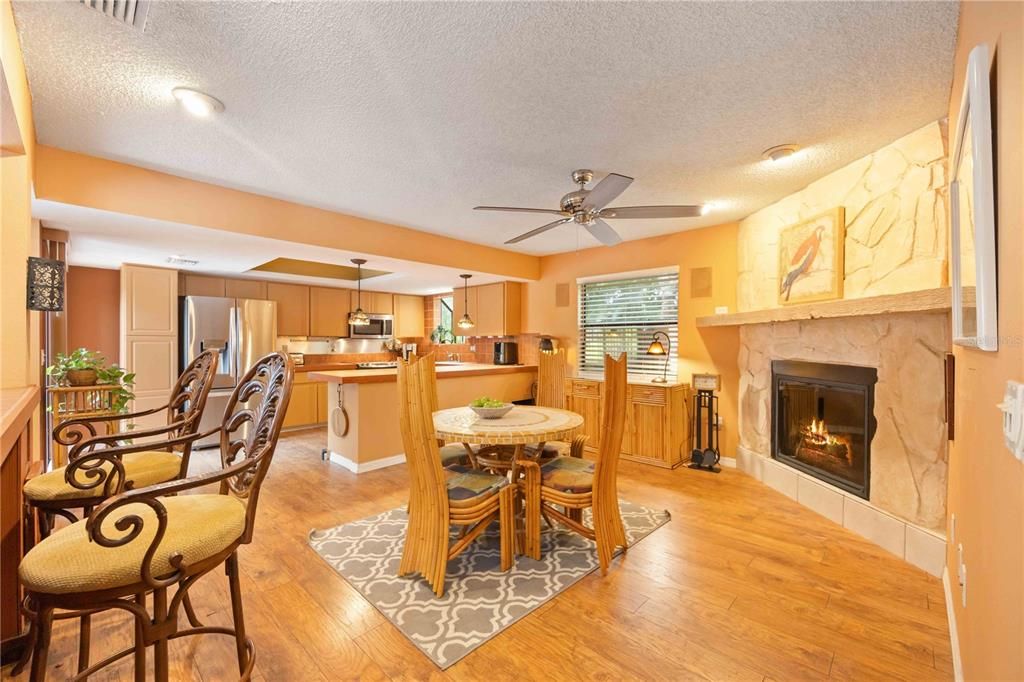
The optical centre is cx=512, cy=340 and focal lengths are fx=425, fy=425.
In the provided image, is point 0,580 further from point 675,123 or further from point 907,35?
point 907,35

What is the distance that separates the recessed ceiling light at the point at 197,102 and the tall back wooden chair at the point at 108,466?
120cm

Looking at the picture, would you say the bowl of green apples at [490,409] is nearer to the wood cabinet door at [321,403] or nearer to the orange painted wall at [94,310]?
the wood cabinet door at [321,403]

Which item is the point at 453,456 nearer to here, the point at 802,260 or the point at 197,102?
the point at 197,102

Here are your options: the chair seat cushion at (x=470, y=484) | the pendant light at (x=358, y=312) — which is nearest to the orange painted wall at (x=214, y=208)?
the pendant light at (x=358, y=312)

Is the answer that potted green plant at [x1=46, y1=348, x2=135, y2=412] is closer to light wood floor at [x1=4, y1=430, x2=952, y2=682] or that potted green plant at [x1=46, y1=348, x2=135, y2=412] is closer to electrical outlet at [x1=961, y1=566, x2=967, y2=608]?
light wood floor at [x1=4, y1=430, x2=952, y2=682]

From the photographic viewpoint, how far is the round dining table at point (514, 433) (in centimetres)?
237

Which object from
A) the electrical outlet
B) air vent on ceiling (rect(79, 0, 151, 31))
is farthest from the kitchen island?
the electrical outlet

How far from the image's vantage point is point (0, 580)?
158 cm

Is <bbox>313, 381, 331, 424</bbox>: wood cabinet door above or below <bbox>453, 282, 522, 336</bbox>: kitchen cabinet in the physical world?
below

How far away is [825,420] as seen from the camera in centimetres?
319

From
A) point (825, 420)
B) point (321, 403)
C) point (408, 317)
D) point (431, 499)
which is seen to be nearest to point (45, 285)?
point (431, 499)

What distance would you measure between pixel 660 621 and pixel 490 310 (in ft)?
15.4

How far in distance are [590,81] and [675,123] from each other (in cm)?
65

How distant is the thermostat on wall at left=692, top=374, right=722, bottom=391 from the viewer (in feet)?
14.1
